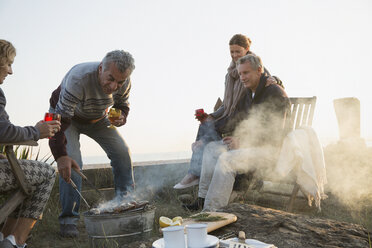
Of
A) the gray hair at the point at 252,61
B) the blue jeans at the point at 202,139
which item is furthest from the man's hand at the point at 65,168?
the gray hair at the point at 252,61

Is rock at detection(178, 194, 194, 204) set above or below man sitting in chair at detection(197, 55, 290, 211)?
below

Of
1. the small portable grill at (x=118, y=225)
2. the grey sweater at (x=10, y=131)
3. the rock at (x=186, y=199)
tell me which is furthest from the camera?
the rock at (x=186, y=199)

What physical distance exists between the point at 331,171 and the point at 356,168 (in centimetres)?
54

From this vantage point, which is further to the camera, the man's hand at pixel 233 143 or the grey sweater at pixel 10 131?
the man's hand at pixel 233 143

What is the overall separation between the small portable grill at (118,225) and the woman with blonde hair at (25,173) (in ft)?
1.34

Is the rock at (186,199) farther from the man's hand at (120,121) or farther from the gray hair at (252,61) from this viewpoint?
the gray hair at (252,61)

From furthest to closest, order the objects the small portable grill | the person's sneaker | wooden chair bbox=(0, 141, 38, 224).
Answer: the person's sneaker, the small portable grill, wooden chair bbox=(0, 141, 38, 224)

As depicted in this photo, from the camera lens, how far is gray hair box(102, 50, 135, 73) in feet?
10.2

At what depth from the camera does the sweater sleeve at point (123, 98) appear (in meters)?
3.91

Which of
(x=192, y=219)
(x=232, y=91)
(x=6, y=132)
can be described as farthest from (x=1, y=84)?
(x=232, y=91)

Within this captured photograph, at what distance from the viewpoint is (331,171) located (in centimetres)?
592

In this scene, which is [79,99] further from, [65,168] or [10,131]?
[10,131]

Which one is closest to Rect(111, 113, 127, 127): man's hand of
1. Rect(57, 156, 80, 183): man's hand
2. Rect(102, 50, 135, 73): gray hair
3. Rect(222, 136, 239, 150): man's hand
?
Rect(102, 50, 135, 73): gray hair

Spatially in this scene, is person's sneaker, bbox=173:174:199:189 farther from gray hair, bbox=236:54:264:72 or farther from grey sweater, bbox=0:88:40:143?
grey sweater, bbox=0:88:40:143
